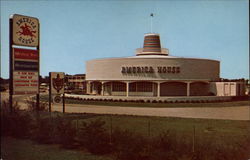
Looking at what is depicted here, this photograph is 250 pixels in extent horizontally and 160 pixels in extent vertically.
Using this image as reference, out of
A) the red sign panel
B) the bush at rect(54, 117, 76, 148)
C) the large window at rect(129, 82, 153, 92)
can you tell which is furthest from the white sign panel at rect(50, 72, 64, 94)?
the large window at rect(129, 82, 153, 92)

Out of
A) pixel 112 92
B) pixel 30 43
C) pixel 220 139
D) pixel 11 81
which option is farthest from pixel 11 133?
pixel 112 92

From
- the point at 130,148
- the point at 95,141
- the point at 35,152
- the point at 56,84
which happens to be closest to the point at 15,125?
the point at 35,152

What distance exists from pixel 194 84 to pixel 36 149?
43.6 m

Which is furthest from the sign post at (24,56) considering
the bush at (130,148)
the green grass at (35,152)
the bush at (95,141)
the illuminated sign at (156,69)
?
the illuminated sign at (156,69)

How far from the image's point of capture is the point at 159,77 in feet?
152

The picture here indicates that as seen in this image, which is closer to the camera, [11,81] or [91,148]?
[91,148]

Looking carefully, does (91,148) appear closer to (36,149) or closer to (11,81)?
(36,149)

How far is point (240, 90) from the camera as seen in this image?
156ft

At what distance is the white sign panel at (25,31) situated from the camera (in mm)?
13164

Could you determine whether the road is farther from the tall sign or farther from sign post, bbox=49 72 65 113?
the tall sign

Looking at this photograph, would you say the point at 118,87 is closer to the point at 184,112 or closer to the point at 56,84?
the point at 184,112

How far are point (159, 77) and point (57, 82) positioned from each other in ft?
95.6

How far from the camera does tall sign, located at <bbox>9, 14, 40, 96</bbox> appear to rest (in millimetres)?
13070

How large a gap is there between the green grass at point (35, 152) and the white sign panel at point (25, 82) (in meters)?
2.72
